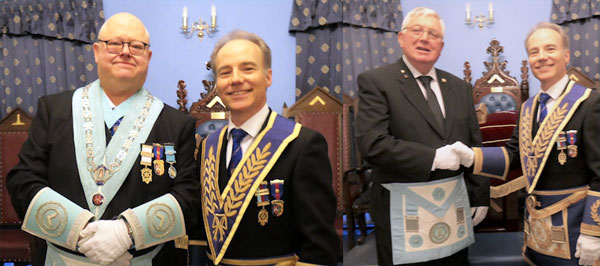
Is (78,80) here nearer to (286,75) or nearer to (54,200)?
(54,200)

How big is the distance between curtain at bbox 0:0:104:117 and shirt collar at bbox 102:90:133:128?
0.29m

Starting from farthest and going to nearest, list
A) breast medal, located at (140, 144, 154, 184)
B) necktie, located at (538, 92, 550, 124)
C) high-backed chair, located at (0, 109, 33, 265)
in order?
1. high-backed chair, located at (0, 109, 33, 265)
2. necktie, located at (538, 92, 550, 124)
3. breast medal, located at (140, 144, 154, 184)

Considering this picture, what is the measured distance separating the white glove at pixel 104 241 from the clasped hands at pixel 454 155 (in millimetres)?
891

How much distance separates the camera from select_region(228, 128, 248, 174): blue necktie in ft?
4.06

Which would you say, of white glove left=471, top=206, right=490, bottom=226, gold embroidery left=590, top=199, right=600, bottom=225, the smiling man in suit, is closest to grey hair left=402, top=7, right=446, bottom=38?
the smiling man in suit

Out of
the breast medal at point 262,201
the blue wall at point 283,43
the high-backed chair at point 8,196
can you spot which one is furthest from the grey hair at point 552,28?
the high-backed chair at point 8,196

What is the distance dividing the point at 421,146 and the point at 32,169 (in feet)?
3.63

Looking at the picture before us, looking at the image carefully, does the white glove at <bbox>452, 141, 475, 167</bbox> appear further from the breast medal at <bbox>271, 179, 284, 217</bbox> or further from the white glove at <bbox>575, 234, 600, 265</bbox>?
the breast medal at <bbox>271, 179, 284, 217</bbox>

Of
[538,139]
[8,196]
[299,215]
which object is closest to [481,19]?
[538,139]

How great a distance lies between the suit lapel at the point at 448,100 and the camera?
128 cm

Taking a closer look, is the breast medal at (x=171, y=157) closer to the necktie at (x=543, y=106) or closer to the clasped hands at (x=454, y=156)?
the clasped hands at (x=454, y=156)

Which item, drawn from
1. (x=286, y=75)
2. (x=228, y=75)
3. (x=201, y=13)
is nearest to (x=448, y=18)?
(x=286, y=75)

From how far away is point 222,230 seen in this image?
121 centimetres

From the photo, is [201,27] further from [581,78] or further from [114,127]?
[581,78]
